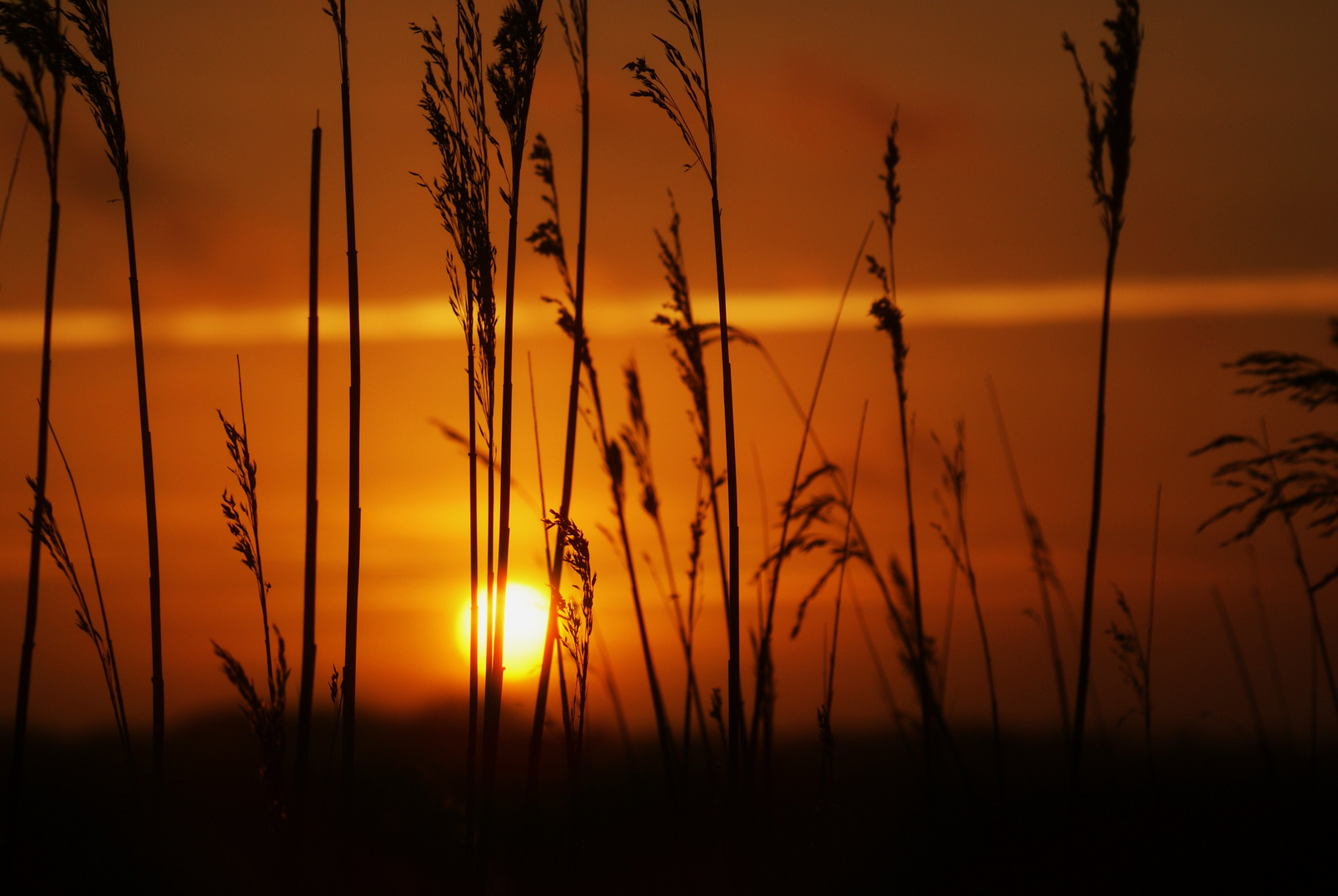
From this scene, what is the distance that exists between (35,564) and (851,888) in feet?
8.28

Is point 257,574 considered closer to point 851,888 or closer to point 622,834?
point 622,834

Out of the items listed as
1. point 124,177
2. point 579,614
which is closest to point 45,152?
point 124,177

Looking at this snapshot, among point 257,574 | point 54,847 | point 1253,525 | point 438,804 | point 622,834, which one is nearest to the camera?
point 1253,525

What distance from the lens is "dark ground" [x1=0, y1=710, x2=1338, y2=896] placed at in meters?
2.62

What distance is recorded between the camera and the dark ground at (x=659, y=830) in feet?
8.59

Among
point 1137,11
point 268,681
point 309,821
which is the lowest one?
point 309,821

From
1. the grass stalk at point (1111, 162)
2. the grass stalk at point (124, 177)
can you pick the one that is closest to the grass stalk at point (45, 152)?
the grass stalk at point (124, 177)

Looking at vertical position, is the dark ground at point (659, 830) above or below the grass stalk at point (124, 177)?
below

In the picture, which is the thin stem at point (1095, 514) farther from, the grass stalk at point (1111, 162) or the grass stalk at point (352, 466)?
the grass stalk at point (352, 466)

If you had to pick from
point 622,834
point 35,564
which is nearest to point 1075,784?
point 622,834

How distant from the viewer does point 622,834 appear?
3.26 meters

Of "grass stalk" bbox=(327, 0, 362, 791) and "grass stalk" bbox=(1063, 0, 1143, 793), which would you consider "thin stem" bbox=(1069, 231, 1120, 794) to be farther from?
"grass stalk" bbox=(327, 0, 362, 791)

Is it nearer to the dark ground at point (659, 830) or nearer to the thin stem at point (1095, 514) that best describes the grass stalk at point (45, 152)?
the dark ground at point (659, 830)

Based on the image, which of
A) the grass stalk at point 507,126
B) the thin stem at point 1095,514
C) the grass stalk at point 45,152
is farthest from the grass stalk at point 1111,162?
the grass stalk at point 45,152
